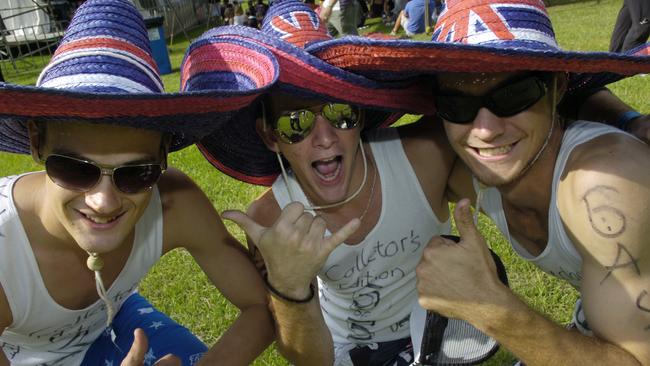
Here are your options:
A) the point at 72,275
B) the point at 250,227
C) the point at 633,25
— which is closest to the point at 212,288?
the point at 72,275

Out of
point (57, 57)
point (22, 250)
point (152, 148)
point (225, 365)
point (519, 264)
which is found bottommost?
point (519, 264)

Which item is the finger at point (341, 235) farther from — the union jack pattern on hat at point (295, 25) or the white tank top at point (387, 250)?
the union jack pattern on hat at point (295, 25)

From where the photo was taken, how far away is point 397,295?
2773 mm

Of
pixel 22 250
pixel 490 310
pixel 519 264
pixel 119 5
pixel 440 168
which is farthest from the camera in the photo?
pixel 519 264

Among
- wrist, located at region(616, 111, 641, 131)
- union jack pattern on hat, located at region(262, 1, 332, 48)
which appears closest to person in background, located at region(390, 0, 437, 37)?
union jack pattern on hat, located at region(262, 1, 332, 48)

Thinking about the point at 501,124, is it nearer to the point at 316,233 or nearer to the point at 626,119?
the point at 626,119

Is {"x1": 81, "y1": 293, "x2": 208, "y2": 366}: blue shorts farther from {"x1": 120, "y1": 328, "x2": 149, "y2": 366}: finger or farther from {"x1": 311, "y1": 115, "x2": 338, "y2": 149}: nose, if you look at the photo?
{"x1": 311, "y1": 115, "x2": 338, "y2": 149}: nose

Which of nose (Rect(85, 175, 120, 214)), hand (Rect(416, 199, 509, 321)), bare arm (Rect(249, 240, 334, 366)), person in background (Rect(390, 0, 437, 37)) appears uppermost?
nose (Rect(85, 175, 120, 214))

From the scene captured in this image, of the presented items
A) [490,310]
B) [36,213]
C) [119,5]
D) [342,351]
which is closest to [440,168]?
[490,310]

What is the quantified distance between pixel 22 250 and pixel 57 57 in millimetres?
777

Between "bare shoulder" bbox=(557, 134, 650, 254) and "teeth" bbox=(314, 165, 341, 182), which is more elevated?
"bare shoulder" bbox=(557, 134, 650, 254)

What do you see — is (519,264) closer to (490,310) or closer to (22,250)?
(490,310)

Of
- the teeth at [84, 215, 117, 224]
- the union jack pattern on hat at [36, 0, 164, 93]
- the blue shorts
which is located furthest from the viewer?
the blue shorts

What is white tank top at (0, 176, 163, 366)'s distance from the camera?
2.25 metres
